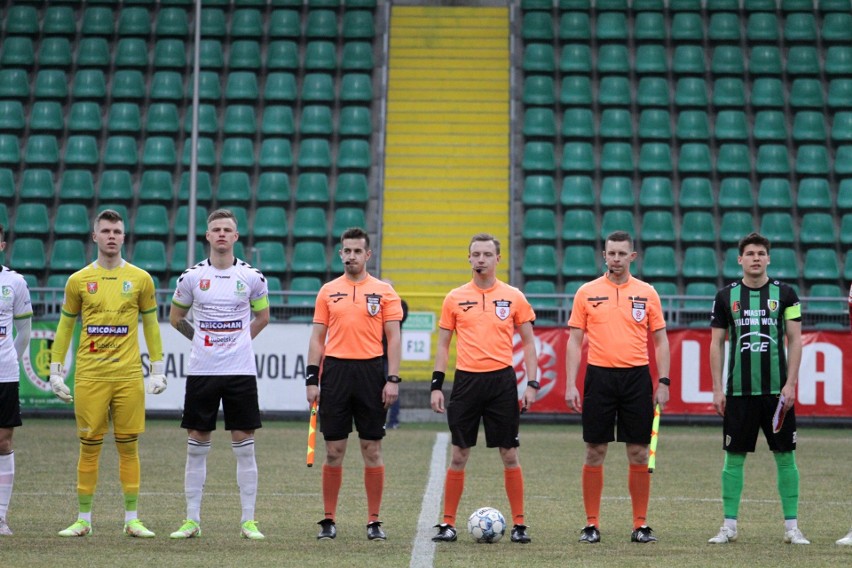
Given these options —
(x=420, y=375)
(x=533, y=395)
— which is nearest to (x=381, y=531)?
(x=533, y=395)

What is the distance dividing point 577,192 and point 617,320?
15.4 m

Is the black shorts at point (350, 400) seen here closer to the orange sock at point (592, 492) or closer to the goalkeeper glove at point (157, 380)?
the goalkeeper glove at point (157, 380)

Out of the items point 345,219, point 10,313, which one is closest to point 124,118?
point 345,219

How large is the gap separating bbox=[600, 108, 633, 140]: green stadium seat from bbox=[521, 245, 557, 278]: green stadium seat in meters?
3.00

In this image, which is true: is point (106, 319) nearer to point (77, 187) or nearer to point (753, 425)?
point (753, 425)

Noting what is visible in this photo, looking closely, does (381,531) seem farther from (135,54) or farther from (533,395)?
(135,54)

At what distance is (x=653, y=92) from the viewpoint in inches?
1017

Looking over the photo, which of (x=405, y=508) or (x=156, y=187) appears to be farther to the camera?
(x=156, y=187)

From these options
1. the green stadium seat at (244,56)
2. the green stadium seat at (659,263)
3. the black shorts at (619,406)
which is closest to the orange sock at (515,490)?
the black shorts at (619,406)

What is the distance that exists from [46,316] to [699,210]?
39.5ft

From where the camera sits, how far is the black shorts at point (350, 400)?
29.4 ft

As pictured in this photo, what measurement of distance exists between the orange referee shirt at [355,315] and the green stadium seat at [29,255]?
15412mm

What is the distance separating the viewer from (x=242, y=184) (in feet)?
80.5

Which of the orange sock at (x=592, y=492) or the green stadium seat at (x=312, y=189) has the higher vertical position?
the green stadium seat at (x=312, y=189)
